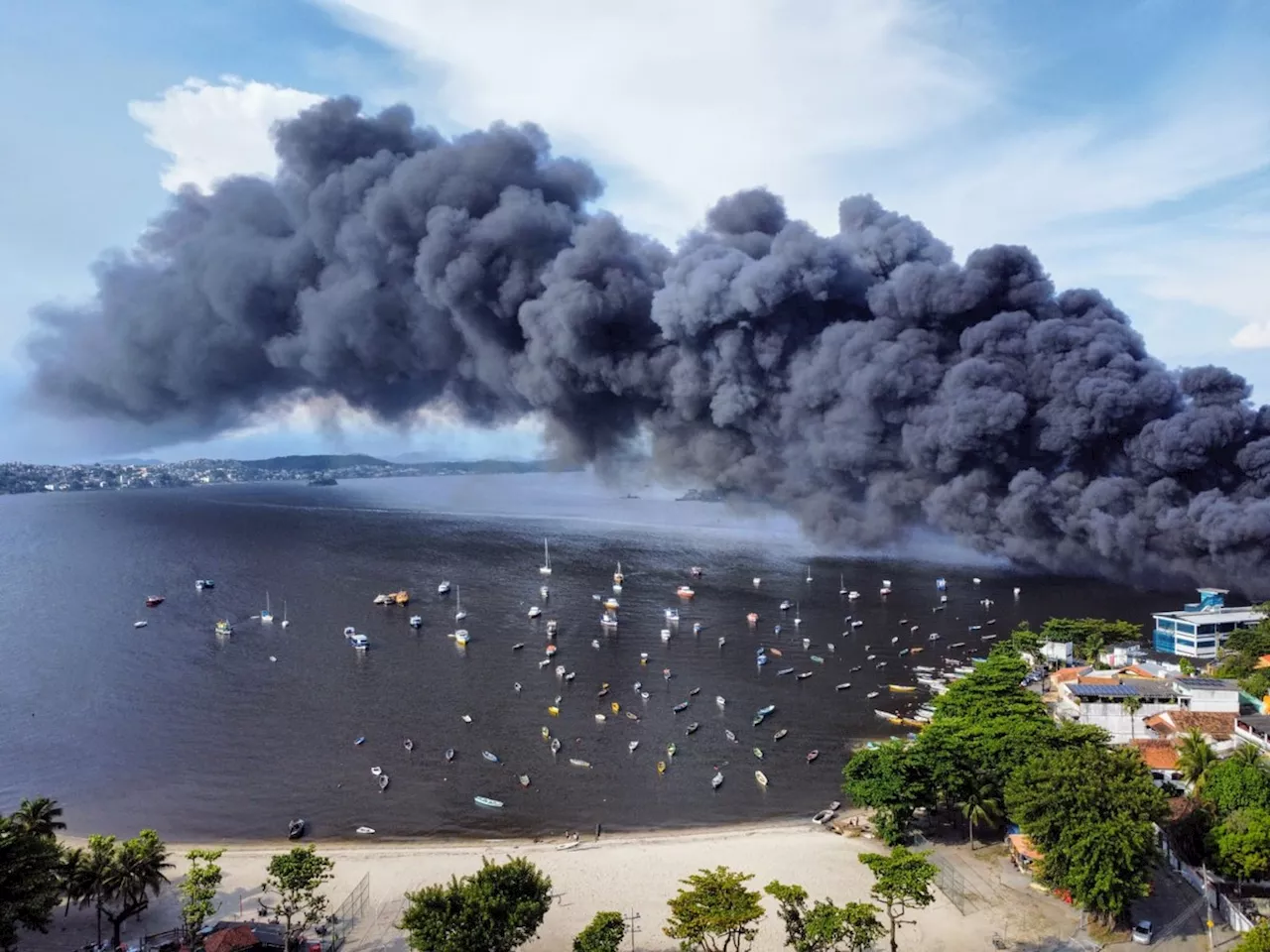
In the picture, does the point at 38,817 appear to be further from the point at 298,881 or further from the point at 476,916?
the point at 476,916

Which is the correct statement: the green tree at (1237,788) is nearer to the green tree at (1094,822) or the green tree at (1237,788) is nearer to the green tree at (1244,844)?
the green tree at (1244,844)

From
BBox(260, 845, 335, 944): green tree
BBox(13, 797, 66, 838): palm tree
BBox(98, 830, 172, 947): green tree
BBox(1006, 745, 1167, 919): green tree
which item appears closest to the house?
BBox(1006, 745, 1167, 919): green tree

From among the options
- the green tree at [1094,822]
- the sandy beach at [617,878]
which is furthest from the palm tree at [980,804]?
the green tree at [1094,822]

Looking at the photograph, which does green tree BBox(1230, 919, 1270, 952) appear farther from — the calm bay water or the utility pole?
the calm bay water

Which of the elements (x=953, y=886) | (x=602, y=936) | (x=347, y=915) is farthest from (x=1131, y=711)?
(x=347, y=915)

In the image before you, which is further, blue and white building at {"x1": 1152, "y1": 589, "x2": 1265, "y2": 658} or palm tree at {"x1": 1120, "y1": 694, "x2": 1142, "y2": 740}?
blue and white building at {"x1": 1152, "y1": 589, "x2": 1265, "y2": 658}

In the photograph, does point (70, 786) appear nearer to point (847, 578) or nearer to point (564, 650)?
point (564, 650)
